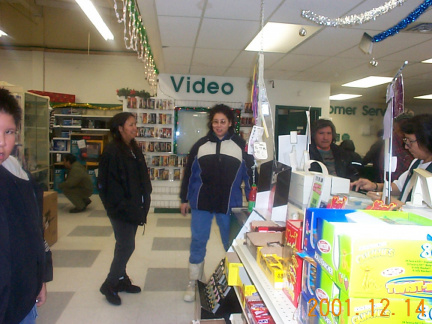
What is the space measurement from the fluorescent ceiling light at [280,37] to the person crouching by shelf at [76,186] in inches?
155

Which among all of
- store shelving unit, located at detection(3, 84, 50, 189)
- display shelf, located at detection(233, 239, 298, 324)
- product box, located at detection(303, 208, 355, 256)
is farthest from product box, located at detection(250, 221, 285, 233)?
store shelving unit, located at detection(3, 84, 50, 189)

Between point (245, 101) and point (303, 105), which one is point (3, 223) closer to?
point (245, 101)

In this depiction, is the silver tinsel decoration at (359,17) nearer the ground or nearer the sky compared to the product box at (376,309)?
nearer the sky

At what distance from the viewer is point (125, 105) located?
6.38 meters

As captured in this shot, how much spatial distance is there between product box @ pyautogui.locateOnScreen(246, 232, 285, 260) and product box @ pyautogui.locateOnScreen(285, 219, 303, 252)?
0.72 feet

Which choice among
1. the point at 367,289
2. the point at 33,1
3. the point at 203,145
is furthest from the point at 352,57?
the point at 33,1

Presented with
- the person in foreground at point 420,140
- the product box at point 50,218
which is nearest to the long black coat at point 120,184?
the person in foreground at point 420,140

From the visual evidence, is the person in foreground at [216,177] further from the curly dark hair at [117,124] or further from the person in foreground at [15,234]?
the person in foreground at [15,234]

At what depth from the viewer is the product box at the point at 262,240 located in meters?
1.48

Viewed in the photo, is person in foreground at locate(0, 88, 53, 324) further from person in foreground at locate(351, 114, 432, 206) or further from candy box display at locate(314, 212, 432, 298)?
person in foreground at locate(351, 114, 432, 206)

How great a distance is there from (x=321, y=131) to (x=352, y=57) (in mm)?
2243

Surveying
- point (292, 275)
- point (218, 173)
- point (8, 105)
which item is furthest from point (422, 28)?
point (8, 105)

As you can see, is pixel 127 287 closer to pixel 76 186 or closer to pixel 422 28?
pixel 76 186

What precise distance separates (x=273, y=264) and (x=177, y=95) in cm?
564
